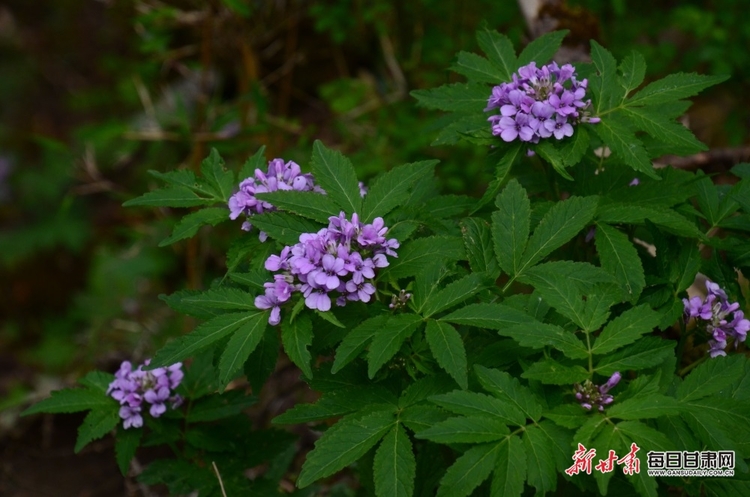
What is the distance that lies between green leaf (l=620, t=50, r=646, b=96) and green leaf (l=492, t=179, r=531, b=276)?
489mm

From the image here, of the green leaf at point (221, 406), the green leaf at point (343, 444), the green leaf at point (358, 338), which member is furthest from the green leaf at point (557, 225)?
the green leaf at point (221, 406)

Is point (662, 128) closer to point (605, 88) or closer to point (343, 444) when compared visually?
point (605, 88)

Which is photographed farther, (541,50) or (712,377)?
(541,50)

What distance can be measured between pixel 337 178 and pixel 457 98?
501mm

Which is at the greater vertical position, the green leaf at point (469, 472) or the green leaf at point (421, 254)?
the green leaf at point (421, 254)

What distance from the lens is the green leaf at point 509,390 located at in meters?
1.66

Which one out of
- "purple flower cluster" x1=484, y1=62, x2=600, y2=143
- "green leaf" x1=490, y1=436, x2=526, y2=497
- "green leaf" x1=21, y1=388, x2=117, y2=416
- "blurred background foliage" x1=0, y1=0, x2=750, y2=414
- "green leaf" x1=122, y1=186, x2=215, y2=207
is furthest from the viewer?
"blurred background foliage" x1=0, y1=0, x2=750, y2=414

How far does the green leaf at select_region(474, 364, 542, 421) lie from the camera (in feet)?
5.46

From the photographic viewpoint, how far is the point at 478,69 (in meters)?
2.22

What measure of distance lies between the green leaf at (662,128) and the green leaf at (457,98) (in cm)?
42

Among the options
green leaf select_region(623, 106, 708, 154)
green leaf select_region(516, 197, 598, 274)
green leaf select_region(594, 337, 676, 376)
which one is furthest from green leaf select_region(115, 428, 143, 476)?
green leaf select_region(623, 106, 708, 154)

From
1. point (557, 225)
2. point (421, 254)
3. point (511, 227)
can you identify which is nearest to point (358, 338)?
point (421, 254)

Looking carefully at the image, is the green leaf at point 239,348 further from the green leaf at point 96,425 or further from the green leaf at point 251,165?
the green leaf at point 96,425

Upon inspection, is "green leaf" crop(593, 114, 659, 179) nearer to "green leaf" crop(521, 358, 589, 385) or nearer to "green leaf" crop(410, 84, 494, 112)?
"green leaf" crop(410, 84, 494, 112)
